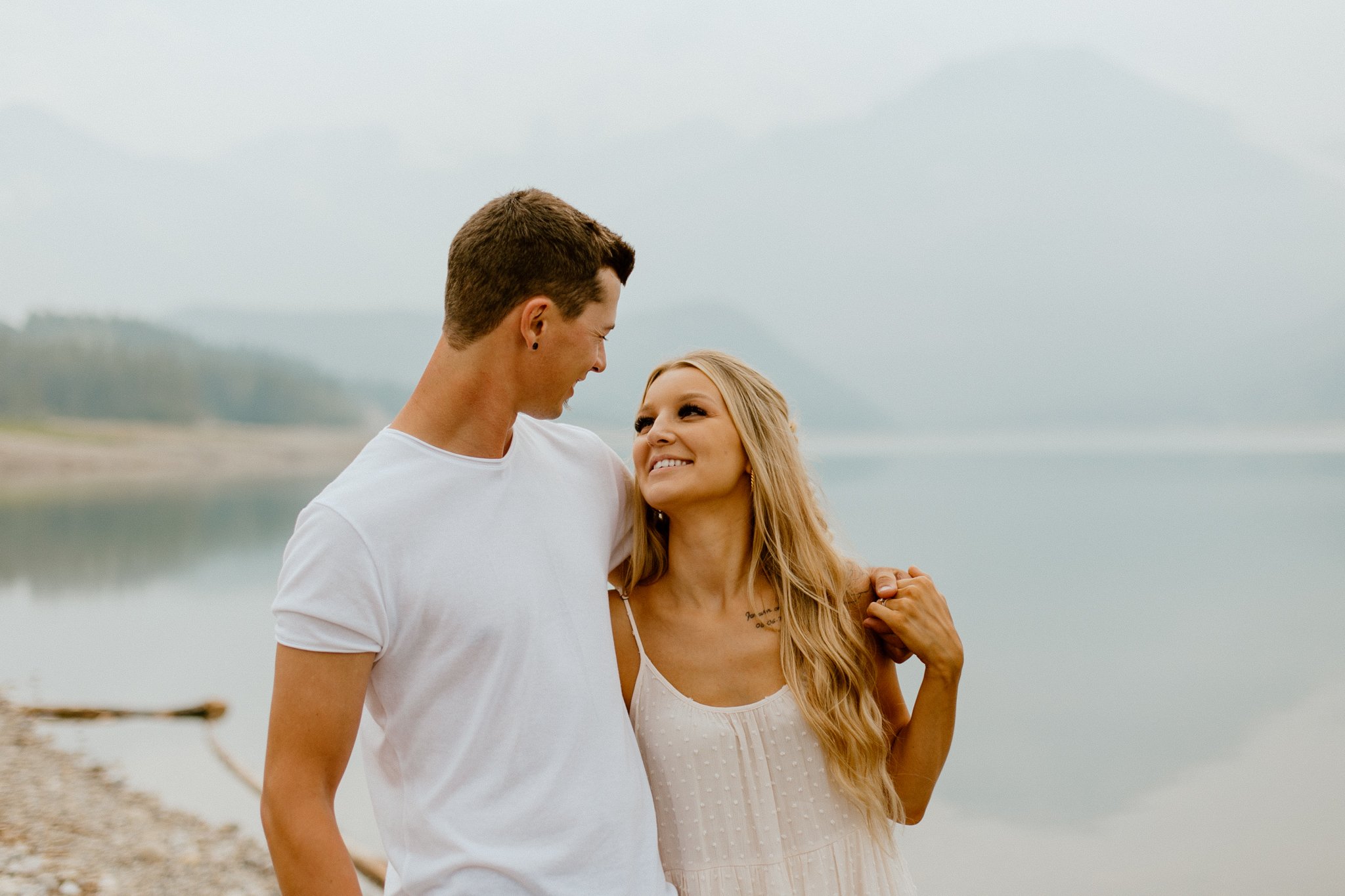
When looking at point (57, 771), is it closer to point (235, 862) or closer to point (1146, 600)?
point (235, 862)

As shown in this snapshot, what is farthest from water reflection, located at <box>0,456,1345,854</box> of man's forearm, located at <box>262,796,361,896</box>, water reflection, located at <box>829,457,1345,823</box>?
man's forearm, located at <box>262,796,361,896</box>

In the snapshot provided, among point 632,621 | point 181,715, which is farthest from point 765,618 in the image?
point 181,715

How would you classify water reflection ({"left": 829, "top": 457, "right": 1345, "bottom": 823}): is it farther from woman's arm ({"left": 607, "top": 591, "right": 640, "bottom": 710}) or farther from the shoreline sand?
the shoreline sand

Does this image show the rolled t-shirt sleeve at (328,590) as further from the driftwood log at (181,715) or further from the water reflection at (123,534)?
the water reflection at (123,534)

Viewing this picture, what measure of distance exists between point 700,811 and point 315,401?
213ft

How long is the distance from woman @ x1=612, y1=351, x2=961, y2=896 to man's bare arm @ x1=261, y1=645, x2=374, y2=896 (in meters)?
0.78

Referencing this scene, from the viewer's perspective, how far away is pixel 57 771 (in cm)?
668

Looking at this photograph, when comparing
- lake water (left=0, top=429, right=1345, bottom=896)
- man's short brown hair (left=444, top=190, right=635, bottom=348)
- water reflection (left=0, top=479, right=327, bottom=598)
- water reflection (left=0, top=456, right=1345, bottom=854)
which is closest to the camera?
man's short brown hair (left=444, top=190, right=635, bottom=348)

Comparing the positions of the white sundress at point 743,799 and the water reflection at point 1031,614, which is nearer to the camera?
the white sundress at point 743,799

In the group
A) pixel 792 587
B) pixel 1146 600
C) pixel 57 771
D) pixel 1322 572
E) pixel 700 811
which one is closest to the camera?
pixel 700 811

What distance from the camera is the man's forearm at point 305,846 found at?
5.69 feet

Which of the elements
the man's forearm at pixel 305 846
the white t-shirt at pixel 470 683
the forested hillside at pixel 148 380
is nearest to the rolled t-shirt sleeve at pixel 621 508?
the white t-shirt at pixel 470 683

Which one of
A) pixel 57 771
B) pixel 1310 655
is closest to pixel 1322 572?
pixel 1310 655

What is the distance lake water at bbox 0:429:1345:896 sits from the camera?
25.4ft
